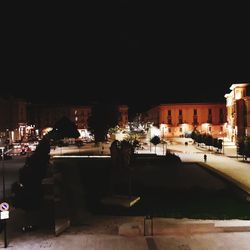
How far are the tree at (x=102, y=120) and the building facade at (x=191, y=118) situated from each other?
1852 centimetres

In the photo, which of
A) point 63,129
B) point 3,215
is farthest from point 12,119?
point 3,215

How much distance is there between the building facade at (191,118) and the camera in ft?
331

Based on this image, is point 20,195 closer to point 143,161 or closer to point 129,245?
point 129,245

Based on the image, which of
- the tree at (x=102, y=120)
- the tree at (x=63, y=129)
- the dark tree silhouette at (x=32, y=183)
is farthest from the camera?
the tree at (x=102, y=120)

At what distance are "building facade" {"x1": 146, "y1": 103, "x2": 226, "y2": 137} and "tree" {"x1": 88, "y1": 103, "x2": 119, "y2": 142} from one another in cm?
1852

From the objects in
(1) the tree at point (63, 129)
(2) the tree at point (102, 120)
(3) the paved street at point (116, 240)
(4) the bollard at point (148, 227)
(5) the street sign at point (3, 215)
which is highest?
(2) the tree at point (102, 120)

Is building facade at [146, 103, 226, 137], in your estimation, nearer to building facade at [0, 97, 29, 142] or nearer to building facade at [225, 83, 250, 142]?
building facade at [225, 83, 250, 142]

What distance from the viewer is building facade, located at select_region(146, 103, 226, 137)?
100938mm

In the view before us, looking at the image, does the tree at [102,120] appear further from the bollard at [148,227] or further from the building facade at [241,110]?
the bollard at [148,227]

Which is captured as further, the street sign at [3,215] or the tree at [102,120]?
the tree at [102,120]

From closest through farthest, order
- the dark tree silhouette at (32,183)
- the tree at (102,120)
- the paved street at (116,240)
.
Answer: the paved street at (116,240) → the dark tree silhouette at (32,183) → the tree at (102,120)

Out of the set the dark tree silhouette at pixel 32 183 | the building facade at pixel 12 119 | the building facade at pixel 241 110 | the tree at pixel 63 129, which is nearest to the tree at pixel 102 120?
the building facade at pixel 12 119

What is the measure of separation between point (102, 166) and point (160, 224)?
22.2 meters

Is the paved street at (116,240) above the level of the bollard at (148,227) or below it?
below
